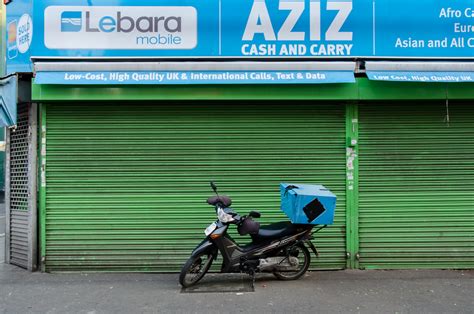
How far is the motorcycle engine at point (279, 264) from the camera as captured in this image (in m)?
6.10

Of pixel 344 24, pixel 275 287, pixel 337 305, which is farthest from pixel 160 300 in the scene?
pixel 344 24

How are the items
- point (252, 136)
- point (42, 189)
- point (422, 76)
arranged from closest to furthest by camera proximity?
point (422, 76)
point (42, 189)
point (252, 136)

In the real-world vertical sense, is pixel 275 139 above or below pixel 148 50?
below

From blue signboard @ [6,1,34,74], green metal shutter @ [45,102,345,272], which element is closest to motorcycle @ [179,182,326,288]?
green metal shutter @ [45,102,345,272]

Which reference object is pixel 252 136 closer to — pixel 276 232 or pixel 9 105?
pixel 276 232

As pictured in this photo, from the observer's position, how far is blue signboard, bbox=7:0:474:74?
6758 millimetres

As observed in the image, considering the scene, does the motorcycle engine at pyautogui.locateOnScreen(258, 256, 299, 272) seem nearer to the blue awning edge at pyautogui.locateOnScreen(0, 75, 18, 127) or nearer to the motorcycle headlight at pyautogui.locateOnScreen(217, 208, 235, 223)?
the motorcycle headlight at pyautogui.locateOnScreen(217, 208, 235, 223)

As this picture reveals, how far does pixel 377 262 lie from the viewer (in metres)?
6.90

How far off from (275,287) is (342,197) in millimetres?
1808

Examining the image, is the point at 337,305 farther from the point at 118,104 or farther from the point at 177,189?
the point at 118,104

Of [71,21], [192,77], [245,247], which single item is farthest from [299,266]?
[71,21]

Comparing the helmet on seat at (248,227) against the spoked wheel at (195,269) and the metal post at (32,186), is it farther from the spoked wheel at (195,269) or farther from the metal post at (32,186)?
the metal post at (32,186)

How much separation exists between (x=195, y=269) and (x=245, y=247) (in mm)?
738

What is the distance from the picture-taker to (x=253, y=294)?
18.8 ft
